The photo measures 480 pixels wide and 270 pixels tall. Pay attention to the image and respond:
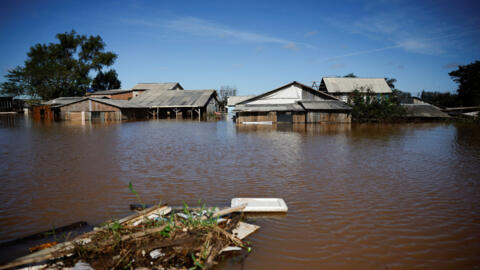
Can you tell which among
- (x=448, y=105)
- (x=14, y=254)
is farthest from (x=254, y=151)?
(x=448, y=105)

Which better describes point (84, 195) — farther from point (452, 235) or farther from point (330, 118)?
point (330, 118)

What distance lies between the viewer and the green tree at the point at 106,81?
2394 inches

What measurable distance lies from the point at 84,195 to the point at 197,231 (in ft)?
13.1

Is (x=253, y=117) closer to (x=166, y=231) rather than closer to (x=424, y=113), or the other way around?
(x=424, y=113)

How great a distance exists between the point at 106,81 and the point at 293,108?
49.6m

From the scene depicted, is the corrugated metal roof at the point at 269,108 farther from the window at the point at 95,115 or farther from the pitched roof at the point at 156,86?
the pitched roof at the point at 156,86

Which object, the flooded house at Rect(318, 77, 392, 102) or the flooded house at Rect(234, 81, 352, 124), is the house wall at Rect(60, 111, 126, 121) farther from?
the flooded house at Rect(318, 77, 392, 102)

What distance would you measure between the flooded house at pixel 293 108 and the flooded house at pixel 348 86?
33.0 feet

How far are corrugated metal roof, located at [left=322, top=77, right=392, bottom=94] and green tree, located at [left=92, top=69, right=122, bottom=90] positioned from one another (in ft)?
151

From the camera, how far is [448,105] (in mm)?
41312

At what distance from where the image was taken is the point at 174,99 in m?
41.2

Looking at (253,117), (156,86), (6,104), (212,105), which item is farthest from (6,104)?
(253,117)

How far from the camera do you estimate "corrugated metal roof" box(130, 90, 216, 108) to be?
1543 inches

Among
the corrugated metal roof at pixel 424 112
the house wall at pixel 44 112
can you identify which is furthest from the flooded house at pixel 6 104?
the corrugated metal roof at pixel 424 112
